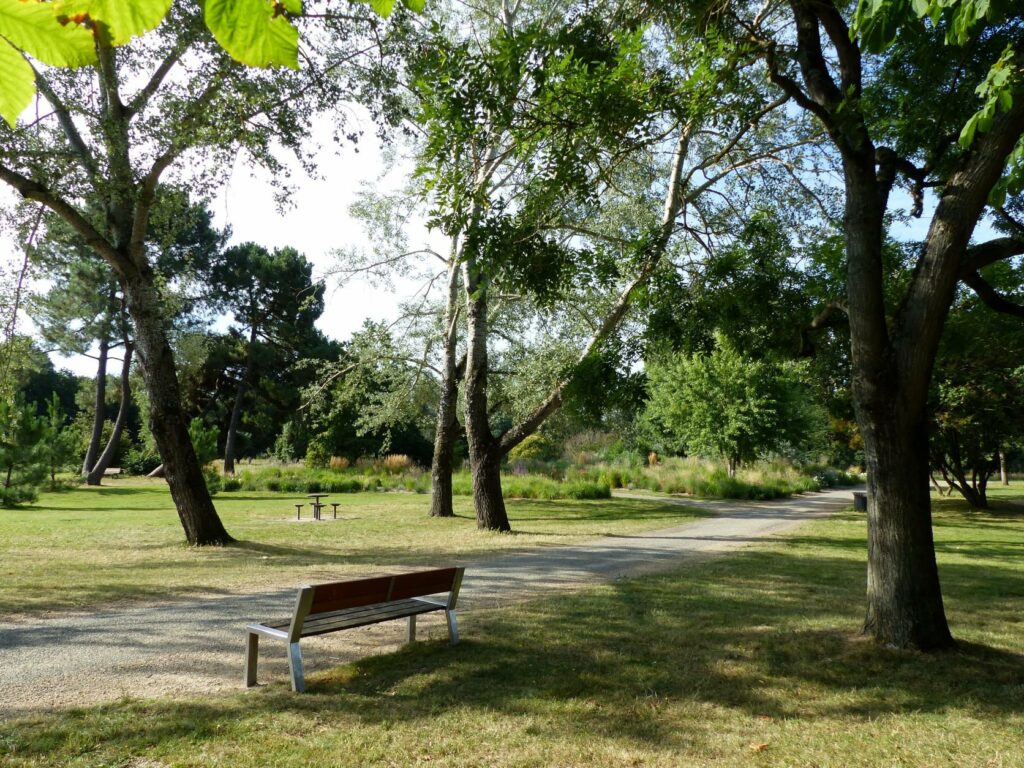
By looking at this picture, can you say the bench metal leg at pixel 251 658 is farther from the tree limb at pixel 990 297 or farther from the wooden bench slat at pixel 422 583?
the tree limb at pixel 990 297

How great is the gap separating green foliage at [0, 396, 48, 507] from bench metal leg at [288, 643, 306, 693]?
67.7 feet

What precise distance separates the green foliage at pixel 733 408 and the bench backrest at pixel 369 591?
79.4 ft

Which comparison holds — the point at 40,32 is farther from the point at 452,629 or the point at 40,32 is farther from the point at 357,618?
the point at 452,629

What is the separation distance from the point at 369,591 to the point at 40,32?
17.6 ft

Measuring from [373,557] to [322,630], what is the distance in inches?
262

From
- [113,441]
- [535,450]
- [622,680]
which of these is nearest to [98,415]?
[113,441]

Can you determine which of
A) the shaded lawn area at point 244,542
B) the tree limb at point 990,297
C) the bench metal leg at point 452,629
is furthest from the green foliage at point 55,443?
the tree limb at point 990,297

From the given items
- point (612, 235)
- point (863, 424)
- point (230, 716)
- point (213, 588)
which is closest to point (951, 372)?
point (612, 235)

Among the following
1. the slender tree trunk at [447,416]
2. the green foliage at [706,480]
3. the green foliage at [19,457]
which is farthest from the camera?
the green foliage at [706,480]

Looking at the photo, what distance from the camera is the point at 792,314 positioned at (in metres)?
8.48

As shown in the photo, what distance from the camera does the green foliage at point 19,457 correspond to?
2117 cm

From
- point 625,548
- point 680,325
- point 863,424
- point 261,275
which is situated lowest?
point 625,548

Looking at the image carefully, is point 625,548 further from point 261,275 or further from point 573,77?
point 261,275

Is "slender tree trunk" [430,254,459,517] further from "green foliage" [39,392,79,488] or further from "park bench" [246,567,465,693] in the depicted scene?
"green foliage" [39,392,79,488]
